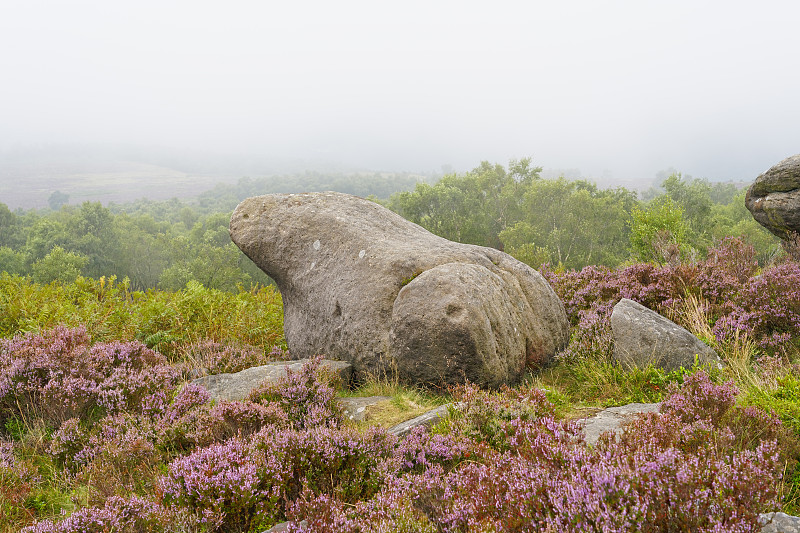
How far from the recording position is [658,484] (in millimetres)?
2545

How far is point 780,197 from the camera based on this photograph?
1589cm

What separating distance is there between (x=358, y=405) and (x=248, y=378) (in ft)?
7.36

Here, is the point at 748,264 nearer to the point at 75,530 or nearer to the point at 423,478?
the point at 423,478

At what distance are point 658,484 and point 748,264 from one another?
12.1 m

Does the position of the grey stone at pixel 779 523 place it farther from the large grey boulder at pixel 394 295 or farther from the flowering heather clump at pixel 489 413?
the large grey boulder at pixel 394 295

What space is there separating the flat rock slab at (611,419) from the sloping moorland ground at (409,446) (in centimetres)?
36

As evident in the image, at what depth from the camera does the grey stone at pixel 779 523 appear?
8.32 ft

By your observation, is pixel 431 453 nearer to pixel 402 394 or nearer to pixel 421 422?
pixel 421 422

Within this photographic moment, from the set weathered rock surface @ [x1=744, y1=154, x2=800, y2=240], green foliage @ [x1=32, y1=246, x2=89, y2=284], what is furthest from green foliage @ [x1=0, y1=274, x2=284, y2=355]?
green foliage @ [x1=32, y1=246, x2=89, y2=284]

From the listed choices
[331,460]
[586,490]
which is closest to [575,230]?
[331,460]

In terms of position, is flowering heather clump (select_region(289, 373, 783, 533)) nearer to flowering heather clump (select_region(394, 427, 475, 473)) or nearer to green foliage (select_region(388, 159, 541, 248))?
flowering heather clump (select_region(394, 427, 475, 473))

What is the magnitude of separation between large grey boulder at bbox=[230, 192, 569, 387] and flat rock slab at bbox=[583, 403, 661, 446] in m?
2.02

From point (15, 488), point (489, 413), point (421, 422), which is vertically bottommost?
point (15, 488)

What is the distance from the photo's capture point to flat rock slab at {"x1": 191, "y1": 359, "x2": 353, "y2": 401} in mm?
7461
